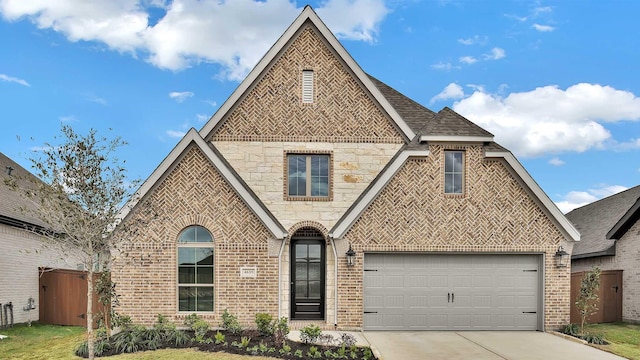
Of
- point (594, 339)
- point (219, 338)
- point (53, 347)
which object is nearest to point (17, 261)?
point (53, 347)

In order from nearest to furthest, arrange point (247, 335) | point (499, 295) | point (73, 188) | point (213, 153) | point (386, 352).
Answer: point (73, 188) → point (386, 352) → point (247, 335) → point (213, 153) → point (499, 295)

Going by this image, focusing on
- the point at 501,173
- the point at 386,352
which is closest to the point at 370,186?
the point at 501,173

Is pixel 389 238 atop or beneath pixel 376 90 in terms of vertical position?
beneath

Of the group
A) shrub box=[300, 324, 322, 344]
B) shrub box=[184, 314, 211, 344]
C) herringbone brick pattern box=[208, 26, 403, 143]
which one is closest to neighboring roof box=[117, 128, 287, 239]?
herringbone brick pattern box=[208, 26, 403, 143]

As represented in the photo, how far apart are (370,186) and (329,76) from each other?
12.0 feet

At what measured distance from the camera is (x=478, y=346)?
39.2ft

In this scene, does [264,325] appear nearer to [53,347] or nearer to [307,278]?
[307,278]

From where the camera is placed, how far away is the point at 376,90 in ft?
47.4

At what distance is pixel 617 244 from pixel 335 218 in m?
11.5

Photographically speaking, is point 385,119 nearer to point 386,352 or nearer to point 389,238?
point 389,238

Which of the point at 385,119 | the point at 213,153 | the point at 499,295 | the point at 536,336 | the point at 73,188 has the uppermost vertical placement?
the point at 385,119

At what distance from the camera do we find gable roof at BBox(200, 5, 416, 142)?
14.3 meters

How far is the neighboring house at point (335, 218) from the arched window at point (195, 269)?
0.09 feet

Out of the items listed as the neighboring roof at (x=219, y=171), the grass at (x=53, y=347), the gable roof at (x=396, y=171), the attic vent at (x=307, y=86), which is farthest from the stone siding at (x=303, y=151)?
the grass at (x=53, y=347)
